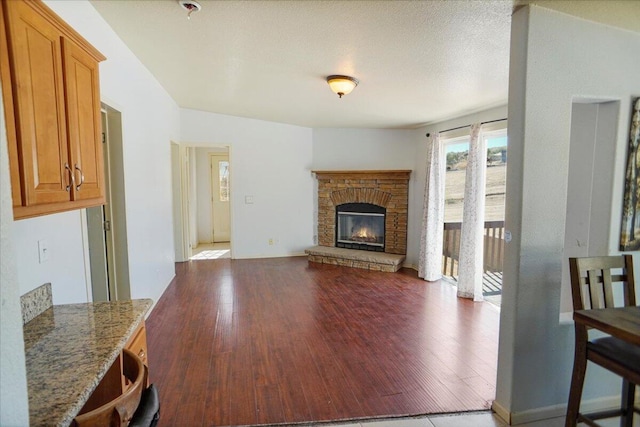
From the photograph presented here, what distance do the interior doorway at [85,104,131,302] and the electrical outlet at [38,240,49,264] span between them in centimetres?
116

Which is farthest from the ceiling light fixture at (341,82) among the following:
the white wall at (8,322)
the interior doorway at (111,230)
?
the white wall at (8,322)

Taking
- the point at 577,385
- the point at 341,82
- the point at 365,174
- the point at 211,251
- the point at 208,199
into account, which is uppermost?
the point at 341,82

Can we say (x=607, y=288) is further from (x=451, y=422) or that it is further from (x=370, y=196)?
(x=370, y=196)

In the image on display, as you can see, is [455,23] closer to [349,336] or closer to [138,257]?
[349,336]

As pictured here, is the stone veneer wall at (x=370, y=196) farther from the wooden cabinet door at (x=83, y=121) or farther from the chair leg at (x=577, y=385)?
the wooden cabinet door at (x=83, y=121)

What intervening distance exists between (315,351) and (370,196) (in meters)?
3.45

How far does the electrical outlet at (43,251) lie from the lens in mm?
1673

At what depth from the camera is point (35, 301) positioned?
1.59 metres

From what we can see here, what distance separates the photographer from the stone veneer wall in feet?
18.4

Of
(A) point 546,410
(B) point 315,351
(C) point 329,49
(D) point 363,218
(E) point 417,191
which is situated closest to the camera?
(A) point 546,410

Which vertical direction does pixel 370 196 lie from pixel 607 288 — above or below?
above

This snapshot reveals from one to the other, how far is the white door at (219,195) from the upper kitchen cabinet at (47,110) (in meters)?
5.85

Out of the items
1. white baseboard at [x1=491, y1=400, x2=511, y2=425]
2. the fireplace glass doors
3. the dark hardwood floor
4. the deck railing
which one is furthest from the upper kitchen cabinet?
the fireplace glass doors

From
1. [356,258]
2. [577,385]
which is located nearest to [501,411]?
[577,385]
